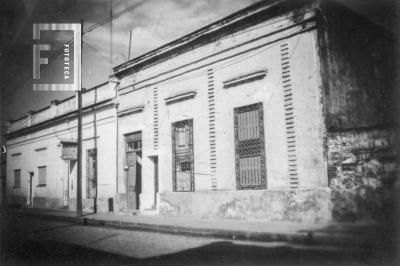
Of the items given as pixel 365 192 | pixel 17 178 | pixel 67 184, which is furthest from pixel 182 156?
pixel 17 178

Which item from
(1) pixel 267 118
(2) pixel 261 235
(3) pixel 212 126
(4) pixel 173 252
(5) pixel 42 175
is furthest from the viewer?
(5) pixel 42 175

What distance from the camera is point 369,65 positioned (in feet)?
40.6

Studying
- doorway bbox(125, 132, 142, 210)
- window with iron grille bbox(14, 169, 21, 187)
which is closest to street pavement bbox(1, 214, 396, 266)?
doorway bbox(125, 132, 142, 210)

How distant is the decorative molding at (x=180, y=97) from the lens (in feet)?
44.2

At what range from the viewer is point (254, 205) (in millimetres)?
11023

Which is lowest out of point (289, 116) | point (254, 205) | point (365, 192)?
point (254, 205)

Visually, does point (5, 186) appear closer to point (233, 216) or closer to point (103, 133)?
point (103, 133)

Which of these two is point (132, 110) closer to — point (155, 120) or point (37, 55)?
point (155, 120)

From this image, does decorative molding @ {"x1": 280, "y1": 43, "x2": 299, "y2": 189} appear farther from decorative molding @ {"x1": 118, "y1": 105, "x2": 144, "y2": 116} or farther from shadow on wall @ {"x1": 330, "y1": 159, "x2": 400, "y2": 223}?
decorative molding @ {"x1": 118, "y1": 105, "x2": 144, "y2": 116}

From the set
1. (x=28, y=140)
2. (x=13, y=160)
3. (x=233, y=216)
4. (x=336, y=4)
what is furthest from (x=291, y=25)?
(x=13, y=160)

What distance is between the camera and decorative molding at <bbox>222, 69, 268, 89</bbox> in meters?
11.3

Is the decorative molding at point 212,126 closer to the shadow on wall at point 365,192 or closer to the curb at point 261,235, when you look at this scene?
the curb at point 261,235

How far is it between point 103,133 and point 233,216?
9.08m

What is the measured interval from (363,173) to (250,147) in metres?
3.64
